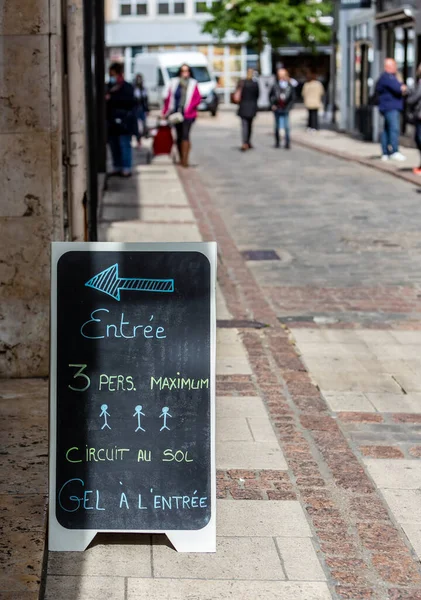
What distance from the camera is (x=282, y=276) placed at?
11.1m

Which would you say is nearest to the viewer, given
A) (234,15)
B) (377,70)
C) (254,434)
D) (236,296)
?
(254,434)

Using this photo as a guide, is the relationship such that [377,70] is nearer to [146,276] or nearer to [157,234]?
[157,234]

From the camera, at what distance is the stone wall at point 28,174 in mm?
6762

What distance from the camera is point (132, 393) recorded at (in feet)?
15.1

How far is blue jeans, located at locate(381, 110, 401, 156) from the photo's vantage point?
22.8m

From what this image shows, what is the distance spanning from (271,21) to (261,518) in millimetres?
49195

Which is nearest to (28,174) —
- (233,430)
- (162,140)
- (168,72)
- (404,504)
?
(233,430)

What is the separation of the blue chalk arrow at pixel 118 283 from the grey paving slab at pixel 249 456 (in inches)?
51.9

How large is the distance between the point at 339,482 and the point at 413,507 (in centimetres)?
40

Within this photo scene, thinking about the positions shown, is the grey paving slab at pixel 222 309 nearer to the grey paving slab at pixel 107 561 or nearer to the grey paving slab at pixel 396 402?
the grey paving slab at pixel 396 402

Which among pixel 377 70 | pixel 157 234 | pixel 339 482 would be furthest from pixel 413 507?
pixel 377 70

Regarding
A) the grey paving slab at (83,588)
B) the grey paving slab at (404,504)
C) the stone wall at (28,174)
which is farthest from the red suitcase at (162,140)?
the grey paving slab at (83,588)

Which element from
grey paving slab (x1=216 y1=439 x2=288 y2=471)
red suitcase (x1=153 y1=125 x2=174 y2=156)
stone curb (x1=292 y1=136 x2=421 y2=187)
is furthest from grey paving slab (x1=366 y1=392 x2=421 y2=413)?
red suitcase (x1=153 y1=125 x2=174 y2=156)

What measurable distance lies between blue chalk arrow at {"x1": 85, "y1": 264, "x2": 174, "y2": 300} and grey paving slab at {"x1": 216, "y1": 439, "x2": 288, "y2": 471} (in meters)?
1.32
